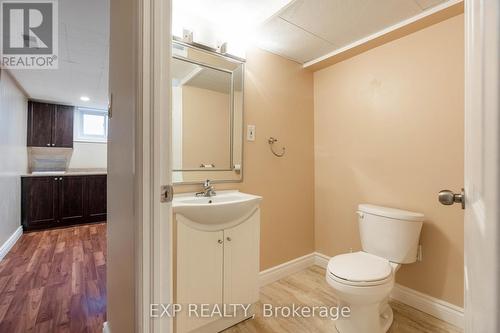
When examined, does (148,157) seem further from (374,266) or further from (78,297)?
(78,297)

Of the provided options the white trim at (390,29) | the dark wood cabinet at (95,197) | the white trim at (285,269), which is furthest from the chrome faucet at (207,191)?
the dark wood cabinet at (95,197)

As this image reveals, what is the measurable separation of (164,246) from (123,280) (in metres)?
0.41

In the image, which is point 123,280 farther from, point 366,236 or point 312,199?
point 312,199

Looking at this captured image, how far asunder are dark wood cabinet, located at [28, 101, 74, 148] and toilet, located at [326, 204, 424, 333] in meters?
4.66

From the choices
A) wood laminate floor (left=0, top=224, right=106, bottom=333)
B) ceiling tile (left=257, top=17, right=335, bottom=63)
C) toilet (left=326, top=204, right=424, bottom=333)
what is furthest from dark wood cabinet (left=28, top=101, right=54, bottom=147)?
toilet (left=326, top=204, right=424, bottom=333)

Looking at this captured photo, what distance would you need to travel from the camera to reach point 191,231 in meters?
1.35

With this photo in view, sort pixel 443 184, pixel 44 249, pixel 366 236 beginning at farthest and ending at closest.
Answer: pixel 44 249 → pixel 366 236 → pixel 443 184

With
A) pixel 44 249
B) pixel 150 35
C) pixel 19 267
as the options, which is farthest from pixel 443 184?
pixel 44 249

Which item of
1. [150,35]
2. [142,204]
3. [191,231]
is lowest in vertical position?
[191,231]

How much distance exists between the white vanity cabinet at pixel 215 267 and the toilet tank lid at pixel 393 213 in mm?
864

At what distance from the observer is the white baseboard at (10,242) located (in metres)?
2.65

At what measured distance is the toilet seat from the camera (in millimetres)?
1337

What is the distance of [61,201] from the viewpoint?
149 inches

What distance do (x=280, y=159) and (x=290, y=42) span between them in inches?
39.2
